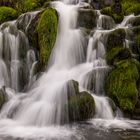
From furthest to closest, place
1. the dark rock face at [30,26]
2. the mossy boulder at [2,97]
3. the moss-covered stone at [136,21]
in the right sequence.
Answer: the moss-covered stone at [136,21] → the dark rock face at [30,26] → the mossy boulder at [2,97]

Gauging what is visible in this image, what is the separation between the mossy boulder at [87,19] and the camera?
17891 mm

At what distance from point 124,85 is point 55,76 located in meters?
3.19

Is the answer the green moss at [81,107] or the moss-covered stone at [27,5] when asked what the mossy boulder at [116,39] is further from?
the moss-covered stone at [27,5]

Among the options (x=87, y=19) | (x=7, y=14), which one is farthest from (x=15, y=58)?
(x=7, y=14)

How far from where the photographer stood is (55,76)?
15.3m

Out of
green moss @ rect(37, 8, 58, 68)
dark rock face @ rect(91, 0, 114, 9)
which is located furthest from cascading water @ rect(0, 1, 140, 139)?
dark rock face @ rect(91, 0, 114, 9)

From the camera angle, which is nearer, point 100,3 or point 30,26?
point 30,26

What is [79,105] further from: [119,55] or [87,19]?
[87,19]

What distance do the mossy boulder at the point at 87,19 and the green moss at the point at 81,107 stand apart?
6052 millimetres

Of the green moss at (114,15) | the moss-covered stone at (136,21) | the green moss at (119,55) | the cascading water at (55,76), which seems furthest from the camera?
the green moss at (114,15)

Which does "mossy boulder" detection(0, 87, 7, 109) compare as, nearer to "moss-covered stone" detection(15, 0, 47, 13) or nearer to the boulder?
the boulder

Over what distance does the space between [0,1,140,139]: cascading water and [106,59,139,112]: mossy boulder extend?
374mm

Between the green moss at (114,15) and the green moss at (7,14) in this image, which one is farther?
the green moss at (7,14)

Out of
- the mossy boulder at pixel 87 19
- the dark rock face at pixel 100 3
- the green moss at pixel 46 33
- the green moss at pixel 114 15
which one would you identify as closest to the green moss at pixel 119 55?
the green moss at pixel 46 33
